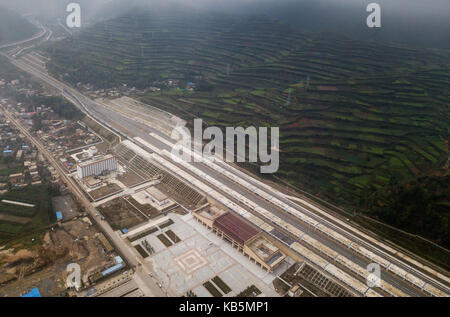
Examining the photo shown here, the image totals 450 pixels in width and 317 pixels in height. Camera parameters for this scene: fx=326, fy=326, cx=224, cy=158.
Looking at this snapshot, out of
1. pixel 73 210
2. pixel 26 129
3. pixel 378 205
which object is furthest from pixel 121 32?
pixel 378 205

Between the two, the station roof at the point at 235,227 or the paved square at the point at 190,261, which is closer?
the paved square at the point at 190,261

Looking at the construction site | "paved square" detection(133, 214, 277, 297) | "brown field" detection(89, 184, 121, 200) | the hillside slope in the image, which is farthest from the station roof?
the hillside slope

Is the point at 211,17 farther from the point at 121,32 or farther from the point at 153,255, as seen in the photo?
the point at 153,255

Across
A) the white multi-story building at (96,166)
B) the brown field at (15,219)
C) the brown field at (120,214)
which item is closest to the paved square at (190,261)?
the brown field at (120,214)

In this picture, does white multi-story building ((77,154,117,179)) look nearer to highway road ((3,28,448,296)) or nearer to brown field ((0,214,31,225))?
highway road ((3,28,448,296))

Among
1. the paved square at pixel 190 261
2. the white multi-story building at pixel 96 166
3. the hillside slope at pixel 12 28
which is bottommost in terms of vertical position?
the paved square at pixel 190 261

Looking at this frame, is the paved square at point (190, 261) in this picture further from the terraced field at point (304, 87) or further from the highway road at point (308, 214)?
the terraced field at point (304, 87)

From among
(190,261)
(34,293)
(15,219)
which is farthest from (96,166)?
(190,261)
